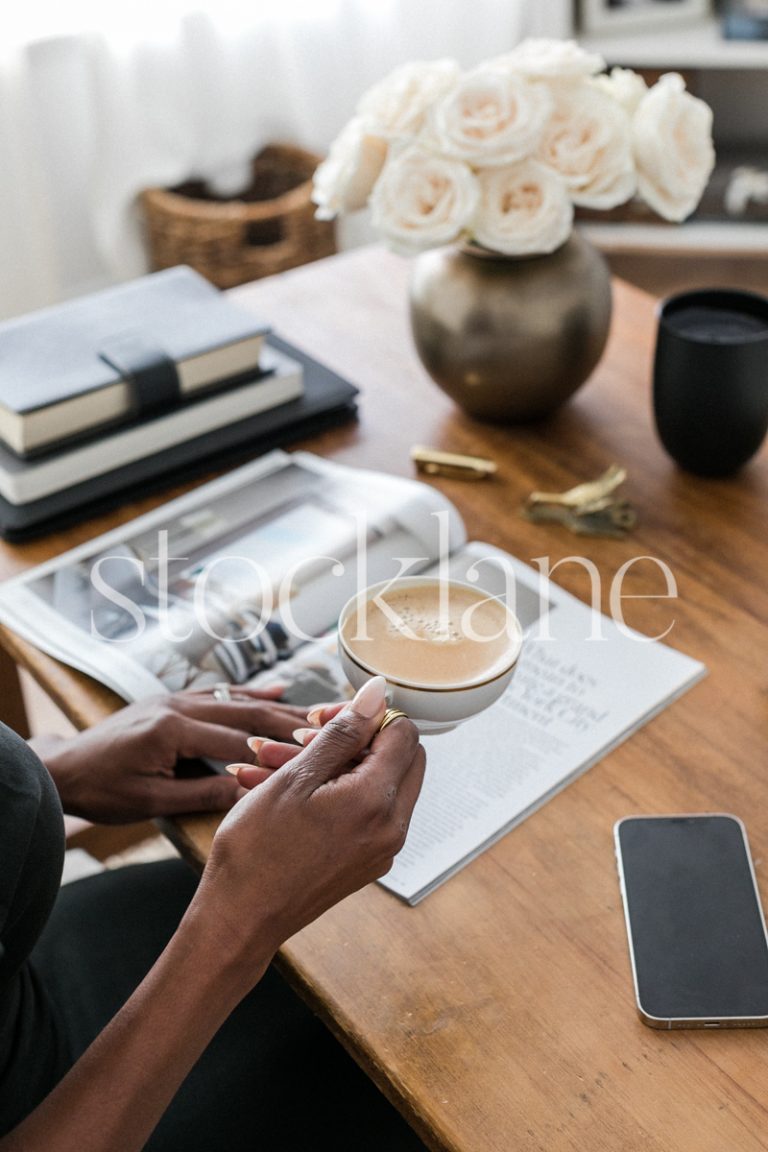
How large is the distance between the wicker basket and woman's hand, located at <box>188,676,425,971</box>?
1.94 metres

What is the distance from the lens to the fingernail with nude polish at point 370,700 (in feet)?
2.55

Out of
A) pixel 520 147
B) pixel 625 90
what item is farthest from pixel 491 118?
pixel 625 90

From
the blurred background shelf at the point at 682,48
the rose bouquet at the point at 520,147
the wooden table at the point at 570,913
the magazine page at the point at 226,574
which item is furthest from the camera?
the blurred background shelf at the point at 682,48

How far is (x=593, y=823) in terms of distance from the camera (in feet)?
2.78

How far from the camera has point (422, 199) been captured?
1.13 meters

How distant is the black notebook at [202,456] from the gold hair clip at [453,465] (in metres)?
0.13

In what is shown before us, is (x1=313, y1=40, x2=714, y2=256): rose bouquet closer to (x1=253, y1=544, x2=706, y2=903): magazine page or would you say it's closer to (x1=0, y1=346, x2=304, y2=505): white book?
(x1=0, y1=346, x2=304, y2=505): white book


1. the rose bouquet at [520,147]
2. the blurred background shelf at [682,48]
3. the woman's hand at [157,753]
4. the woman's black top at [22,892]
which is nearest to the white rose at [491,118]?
the rose bouquet at [520,147]

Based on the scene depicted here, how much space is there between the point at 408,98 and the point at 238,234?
143 cm

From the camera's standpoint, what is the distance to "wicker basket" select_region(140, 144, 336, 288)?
2512 millimetres

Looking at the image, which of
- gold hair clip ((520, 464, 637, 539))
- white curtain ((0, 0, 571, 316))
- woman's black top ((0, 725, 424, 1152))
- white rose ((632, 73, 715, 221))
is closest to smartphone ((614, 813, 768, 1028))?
woman's black top ((0, 725, 424, 1152))

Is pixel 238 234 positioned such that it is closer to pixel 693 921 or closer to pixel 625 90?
pixel 625 90

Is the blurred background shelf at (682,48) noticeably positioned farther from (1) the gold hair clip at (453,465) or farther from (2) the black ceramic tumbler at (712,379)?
(1) the gold hair clip at (453,465)

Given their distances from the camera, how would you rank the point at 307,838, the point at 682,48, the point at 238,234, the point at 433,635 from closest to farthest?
the point at 307,838 → the point at 433,635 → the point at 238,234 → the point at 682,48
